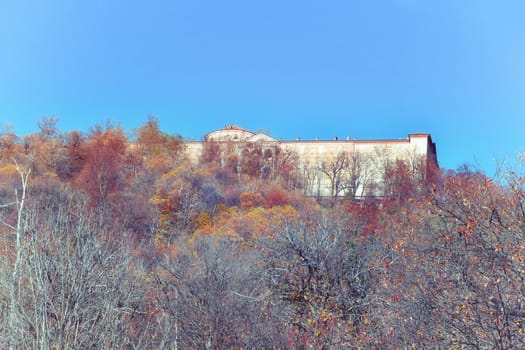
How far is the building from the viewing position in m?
37.9

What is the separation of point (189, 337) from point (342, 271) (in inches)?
127

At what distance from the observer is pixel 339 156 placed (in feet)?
133

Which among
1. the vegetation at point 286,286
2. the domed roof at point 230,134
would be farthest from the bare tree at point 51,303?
the domed roof at point 230,134

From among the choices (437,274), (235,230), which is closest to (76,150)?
(235,230)

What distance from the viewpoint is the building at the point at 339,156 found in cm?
3791

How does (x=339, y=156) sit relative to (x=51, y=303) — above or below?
above

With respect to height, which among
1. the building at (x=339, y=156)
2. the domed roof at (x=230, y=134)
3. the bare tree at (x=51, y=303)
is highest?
the domed roof at (x=230, y=134)

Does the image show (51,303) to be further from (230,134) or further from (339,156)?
(230,134)

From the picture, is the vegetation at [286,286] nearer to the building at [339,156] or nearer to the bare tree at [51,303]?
the bare tree at [51,303]

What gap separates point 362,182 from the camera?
38.7 metres

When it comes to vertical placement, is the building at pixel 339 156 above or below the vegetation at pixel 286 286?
above

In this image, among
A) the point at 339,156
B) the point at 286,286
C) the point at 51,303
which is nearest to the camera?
the point at 51,303

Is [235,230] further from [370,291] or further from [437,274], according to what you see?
[437,274]

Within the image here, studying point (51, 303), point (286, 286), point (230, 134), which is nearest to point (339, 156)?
point (230, 134)
